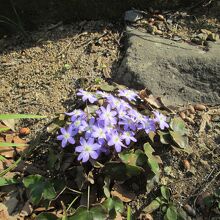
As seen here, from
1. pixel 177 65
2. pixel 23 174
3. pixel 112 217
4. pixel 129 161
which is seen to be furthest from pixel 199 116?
pixel 23 174

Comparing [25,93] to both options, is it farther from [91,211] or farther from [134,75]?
[91,211]

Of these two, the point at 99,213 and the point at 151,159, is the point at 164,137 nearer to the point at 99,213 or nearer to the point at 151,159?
the point at 151,159

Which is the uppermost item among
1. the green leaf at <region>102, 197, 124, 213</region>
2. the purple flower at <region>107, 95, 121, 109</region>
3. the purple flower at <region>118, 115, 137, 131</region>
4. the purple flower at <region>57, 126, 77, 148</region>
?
the purple flower at <region>107, 95, 121, 109</region>

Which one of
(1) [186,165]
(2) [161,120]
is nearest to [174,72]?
(2) [161,120]

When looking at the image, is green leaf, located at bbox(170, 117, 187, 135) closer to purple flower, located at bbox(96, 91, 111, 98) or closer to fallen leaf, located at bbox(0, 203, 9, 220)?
purple flower, located at bbox(96, 91, 111, 98)

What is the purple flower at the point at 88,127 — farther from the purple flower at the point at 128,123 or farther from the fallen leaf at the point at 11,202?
the fallen leaf at the point at 11,202

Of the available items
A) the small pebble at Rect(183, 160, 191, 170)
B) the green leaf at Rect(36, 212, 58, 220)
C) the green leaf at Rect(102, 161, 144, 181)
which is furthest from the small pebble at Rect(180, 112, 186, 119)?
the green leaf at Rect(36, 212, 58, 220)
